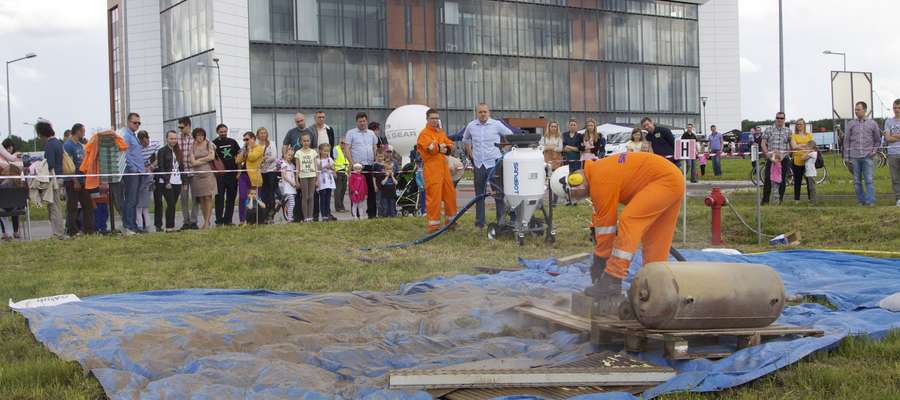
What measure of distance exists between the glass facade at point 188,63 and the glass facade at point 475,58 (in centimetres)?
223

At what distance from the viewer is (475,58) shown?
50812 mm

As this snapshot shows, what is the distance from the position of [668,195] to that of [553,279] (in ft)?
7.17

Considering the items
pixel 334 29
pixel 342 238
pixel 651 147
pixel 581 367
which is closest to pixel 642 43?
pixel 334 29

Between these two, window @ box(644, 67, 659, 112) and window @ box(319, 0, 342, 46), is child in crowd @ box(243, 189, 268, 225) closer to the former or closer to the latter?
window @ box(319, 0, 342, 46)

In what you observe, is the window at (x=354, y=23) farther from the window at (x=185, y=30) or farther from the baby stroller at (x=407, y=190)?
the baby stroller at (x=407, y=190)

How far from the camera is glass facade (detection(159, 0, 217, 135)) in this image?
43.8 metres

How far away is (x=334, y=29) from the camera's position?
46.0 metres

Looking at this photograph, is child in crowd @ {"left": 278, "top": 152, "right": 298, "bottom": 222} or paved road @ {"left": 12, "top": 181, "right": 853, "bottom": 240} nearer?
child in crowd @ {"left": 278, "top": 152, "right": 298, "bottom": 222}

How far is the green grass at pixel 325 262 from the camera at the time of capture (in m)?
5.22

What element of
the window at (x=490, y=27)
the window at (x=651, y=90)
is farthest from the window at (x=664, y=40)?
the window at (x=490, y=27)

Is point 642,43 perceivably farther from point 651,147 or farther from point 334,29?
point 651,147

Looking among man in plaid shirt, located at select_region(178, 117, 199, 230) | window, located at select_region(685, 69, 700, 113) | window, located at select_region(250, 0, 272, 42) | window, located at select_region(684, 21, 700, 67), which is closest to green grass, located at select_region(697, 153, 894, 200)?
man in plaid shirt, located at select_region(178, 117, 199, 230)

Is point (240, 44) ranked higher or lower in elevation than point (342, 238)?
higher

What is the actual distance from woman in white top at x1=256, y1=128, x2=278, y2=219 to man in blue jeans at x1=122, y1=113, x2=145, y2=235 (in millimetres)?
1981
